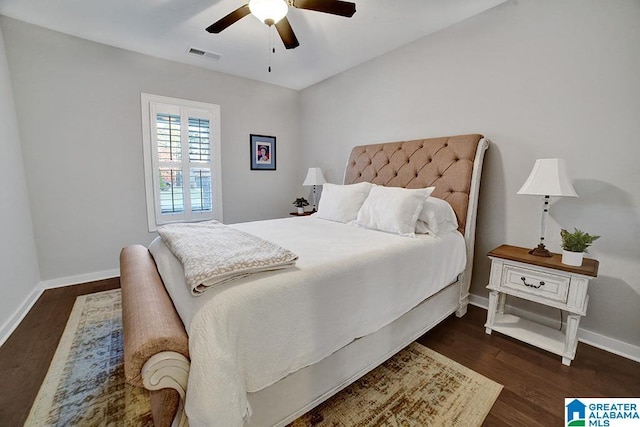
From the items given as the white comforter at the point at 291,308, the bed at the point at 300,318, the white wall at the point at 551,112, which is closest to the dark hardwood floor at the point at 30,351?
the bed at the point at 300,318

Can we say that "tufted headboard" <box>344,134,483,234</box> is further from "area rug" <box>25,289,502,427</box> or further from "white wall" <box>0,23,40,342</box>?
"white wall" <box>0,23,40,342</box>

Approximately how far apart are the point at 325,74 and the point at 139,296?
11.6 feet

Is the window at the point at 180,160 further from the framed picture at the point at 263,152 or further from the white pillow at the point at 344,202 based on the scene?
the white pillow at the point at 344,202

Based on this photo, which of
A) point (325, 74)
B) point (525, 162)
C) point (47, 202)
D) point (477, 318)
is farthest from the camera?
point (325, 74)

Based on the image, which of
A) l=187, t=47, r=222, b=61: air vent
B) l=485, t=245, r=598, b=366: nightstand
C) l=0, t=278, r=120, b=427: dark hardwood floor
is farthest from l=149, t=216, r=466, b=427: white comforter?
l=187, t=47, r=222, b=61: air vent

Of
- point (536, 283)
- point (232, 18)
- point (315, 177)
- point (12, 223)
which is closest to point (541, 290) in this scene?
point (536, 283)

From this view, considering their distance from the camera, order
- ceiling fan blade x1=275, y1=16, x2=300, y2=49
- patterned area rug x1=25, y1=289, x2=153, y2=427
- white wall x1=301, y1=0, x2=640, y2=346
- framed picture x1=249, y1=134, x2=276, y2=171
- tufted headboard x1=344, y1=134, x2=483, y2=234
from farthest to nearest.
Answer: framed picture x1=249, y1=134, x2=276, y2=171 < tufted headboard x1=344, y1=134, x2=483, y2=234 < ceiling fan blade x1=275, y1=16, x2=300, y2=49 < white wall x1=301, y1=0, x2=640, y2=346 < patterned area rug x1=25, y1=289, x2=153, y2=427

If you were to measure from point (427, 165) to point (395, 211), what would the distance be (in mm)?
820

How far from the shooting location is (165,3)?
86.0 inches

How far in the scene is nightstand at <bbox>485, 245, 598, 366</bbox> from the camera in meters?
1.69

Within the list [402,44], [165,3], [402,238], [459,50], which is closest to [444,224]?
[402,238]

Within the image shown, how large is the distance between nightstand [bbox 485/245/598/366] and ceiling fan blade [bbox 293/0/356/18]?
78.6 inches

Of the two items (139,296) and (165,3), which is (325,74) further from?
(139,296)

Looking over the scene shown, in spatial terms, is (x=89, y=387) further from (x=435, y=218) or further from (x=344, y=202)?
(x=435, y=218)
